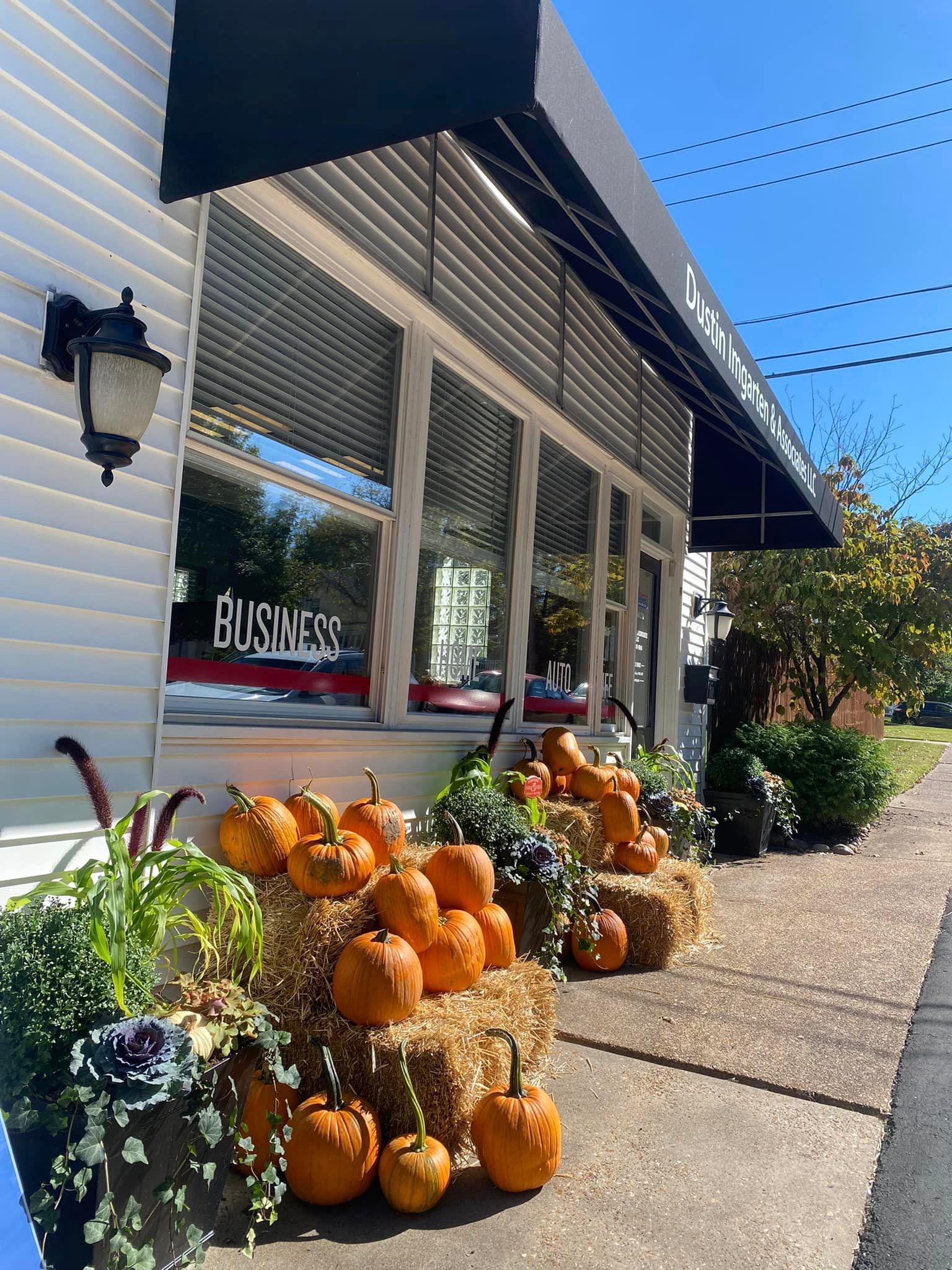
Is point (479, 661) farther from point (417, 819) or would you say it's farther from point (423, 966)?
point (423, 966)

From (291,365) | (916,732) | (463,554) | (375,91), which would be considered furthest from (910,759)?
(375,91)

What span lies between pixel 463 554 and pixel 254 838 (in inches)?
91.2

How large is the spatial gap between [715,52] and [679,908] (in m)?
11.3

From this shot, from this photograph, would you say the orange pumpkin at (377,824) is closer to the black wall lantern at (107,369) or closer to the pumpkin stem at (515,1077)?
the pumpkin stem at (515,1077)

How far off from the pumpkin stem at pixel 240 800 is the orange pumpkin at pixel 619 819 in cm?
247

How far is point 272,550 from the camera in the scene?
12.1 ft

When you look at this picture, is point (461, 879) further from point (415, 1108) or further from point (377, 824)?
point (415, 1108)

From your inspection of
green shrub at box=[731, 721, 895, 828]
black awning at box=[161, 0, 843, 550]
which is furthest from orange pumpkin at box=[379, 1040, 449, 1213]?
green shrub at box=[731, 721, 895, 828]

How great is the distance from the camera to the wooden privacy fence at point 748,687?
34.5 feet

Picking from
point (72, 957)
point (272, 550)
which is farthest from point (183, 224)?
point (72, 957)

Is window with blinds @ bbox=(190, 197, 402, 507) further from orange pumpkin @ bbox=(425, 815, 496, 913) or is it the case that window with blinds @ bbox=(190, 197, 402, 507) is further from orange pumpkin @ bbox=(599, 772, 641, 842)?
orange pumpkin @ bbox=(599, 772, 641, 842)

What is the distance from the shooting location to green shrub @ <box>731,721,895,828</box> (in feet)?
30.8

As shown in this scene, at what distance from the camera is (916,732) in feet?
118

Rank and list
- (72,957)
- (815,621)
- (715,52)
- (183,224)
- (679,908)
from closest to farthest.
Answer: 1. (72,957)
2. (183,224)
3. (679,908)
4. (815,621)
5. (715,52)
